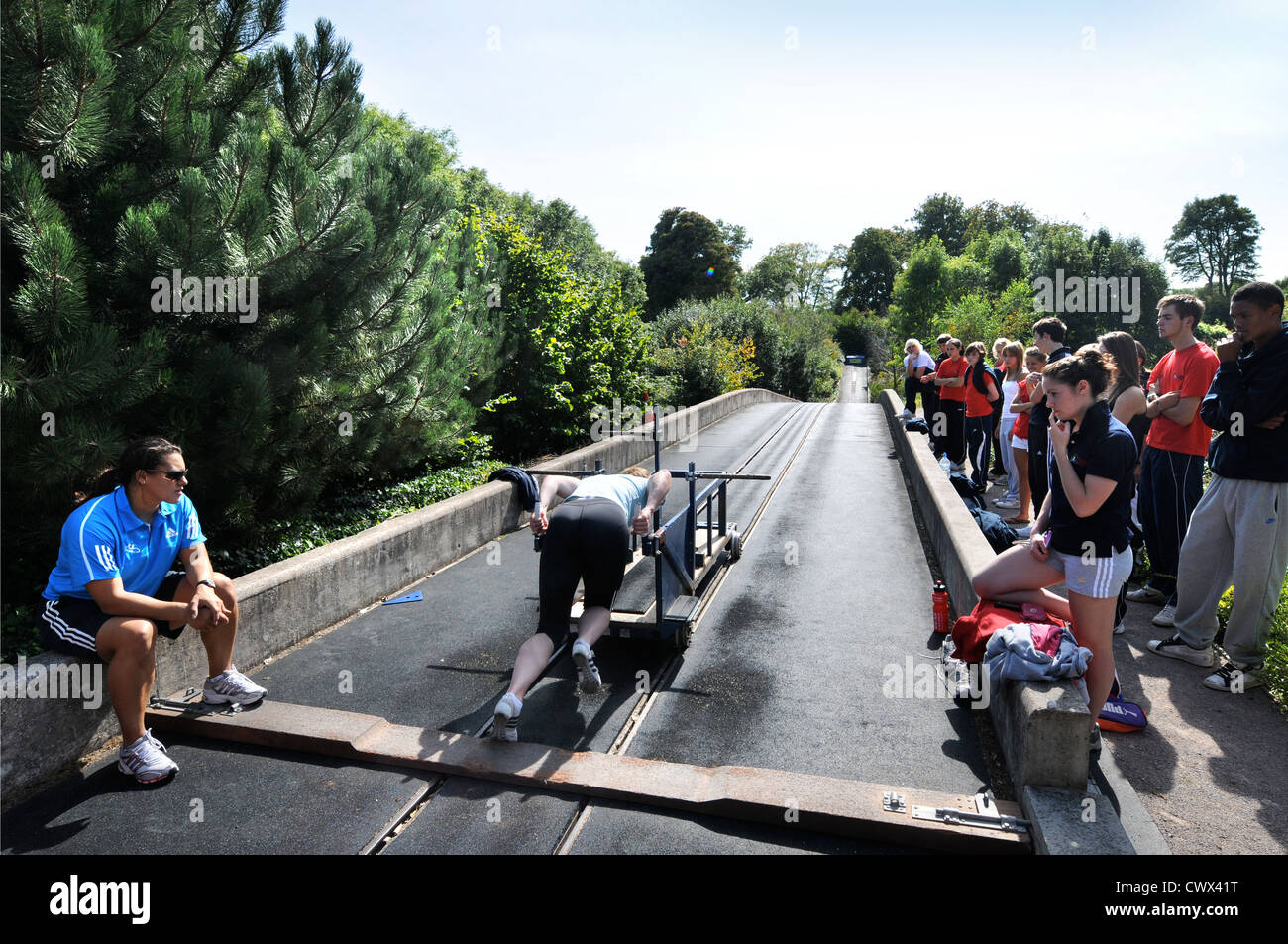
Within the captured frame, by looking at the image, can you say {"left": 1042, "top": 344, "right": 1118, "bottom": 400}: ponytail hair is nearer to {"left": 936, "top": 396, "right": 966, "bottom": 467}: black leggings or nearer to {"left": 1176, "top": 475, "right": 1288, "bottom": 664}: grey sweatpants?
{"left": 1176, "top": 475, "right": 1288, "bottom": 664}: grey sweatpants

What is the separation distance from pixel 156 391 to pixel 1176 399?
7.06 metres

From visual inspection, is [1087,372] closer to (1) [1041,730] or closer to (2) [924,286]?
(1) [1041,730]

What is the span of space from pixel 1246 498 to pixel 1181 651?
1.07 metres

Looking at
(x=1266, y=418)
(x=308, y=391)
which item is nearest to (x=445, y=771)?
(x=308, y=391)

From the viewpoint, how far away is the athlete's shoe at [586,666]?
434 cm

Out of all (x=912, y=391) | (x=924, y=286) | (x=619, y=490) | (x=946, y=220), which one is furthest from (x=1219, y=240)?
(x=619, y=490)

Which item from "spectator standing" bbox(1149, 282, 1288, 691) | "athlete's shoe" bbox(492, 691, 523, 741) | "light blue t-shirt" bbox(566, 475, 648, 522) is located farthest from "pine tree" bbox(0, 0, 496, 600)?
"spectator standing" bbox(1149, 282, 1288, 691)

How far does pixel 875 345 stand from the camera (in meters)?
74.7

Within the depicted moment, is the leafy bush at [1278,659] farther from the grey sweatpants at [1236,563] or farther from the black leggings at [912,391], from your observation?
the black leggings at [912,391]

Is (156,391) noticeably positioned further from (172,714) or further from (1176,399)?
(1176,399)

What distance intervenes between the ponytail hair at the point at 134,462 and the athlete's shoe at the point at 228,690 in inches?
46.4

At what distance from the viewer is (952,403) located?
11969 millimetres

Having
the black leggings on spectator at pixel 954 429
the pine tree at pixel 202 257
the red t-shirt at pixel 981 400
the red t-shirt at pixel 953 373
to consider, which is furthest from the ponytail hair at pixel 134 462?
the black leggings on spectator at pixel 954 429
